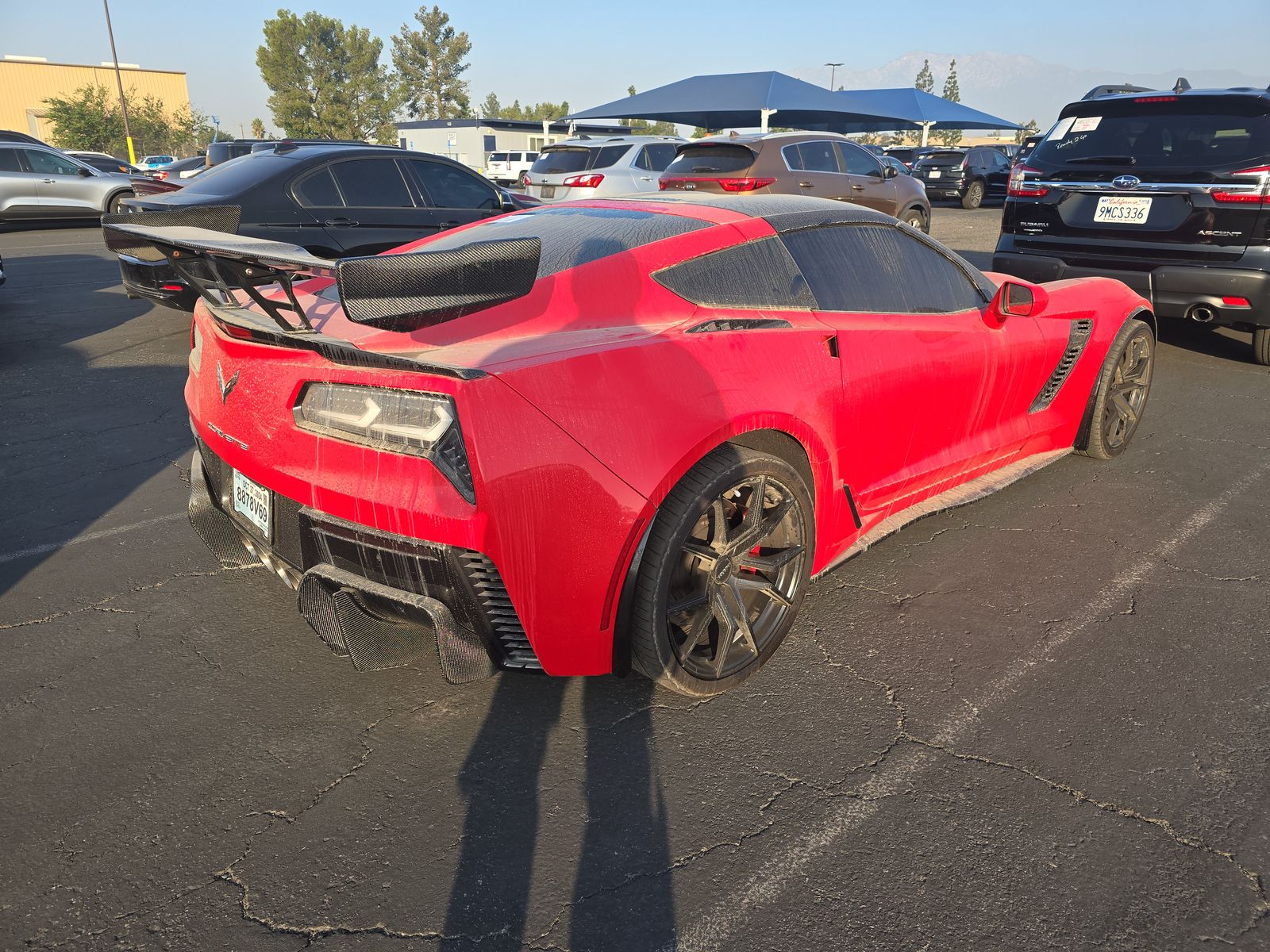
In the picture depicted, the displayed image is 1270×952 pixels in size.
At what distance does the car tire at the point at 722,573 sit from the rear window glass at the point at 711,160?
9323 millimetres

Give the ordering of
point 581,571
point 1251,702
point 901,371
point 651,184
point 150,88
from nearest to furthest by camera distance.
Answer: point 581,571
point 1251,702
point 901,371
point 651,184
point 150,88

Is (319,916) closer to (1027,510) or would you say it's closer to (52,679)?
(52,679)

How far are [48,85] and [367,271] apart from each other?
9297cm

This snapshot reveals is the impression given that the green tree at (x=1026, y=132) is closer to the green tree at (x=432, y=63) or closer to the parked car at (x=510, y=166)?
the parked car at (x=510, y=166)

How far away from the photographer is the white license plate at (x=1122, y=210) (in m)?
6.27

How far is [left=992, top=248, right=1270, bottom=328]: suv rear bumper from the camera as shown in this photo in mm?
5875

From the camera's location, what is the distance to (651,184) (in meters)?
14.4

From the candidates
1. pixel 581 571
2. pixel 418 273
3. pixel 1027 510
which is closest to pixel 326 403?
pixel 418 273

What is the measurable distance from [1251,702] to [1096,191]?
490 centimetres

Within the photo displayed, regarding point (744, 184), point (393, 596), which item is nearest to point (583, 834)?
point (393, 596)

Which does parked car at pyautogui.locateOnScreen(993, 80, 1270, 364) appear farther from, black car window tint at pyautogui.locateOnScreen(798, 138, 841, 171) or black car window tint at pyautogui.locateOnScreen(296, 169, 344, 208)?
black car window tint at pyautogui.locateOnScreen(296, 169, 344, 208)

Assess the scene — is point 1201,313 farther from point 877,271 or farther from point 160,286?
point 160,286

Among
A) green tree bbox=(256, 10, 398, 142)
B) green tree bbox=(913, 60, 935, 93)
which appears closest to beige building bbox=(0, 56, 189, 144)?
green tree bbox=(256, 10, 398, 142)

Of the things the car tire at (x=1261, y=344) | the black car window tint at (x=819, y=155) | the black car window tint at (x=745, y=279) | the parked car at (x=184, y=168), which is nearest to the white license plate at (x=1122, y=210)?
the car tire at (x=1261, y=344)
